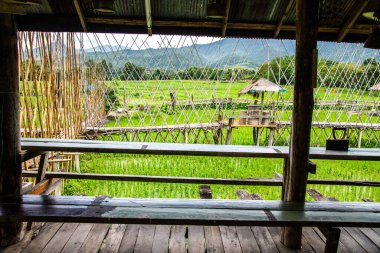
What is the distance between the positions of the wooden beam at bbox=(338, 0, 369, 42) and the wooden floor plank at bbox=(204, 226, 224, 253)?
7.20ft

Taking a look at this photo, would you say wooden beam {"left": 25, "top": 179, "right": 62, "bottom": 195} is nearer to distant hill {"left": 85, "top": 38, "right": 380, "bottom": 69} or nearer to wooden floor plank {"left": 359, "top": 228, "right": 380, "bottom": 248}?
wooden floor plank {"left": 359, "top": 228, "right": 380, "bottom": 248}

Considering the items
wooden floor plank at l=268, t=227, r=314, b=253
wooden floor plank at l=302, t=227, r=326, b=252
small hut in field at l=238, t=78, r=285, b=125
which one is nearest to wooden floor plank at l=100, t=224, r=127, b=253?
wooden floor plank at l=268, t=227, r=314, b=253

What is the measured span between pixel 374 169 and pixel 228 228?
220 inches

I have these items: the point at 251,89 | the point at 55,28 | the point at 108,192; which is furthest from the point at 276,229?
the point at 251,89

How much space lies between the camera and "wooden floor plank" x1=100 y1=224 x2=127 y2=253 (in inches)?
98.8

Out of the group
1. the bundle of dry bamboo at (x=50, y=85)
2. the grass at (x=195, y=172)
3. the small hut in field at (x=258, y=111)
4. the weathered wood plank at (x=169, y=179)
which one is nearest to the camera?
the weathered wood plank at (x=169, y=179)

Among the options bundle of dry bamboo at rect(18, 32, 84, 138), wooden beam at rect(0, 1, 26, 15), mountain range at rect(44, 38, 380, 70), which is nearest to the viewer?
wooden beam at rect(0, 1, 26, 15)

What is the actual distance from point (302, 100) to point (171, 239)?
5.11 feet

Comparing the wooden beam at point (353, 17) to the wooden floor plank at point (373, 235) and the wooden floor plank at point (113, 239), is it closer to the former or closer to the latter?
the wooden floor plank at point (373, 235)

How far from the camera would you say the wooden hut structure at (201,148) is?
2.08 m

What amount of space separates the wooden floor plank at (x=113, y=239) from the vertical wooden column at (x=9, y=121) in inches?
28.4

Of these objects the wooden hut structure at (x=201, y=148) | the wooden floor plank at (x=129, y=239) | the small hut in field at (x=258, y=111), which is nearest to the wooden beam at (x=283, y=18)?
the wooden hut structure at (x=201, y=148)

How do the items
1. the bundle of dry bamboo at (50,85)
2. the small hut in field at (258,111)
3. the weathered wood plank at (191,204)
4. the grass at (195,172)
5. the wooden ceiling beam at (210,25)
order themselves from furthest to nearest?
1. the small hut in field at (258,111)
2. the grass at (195,172)
3. the bundle of dry bamboo at (50,85)
4. the wooden ceiling beam at (210,25)
5. the weathered wood plank at (191,204)

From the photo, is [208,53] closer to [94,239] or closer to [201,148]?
[201,148]
